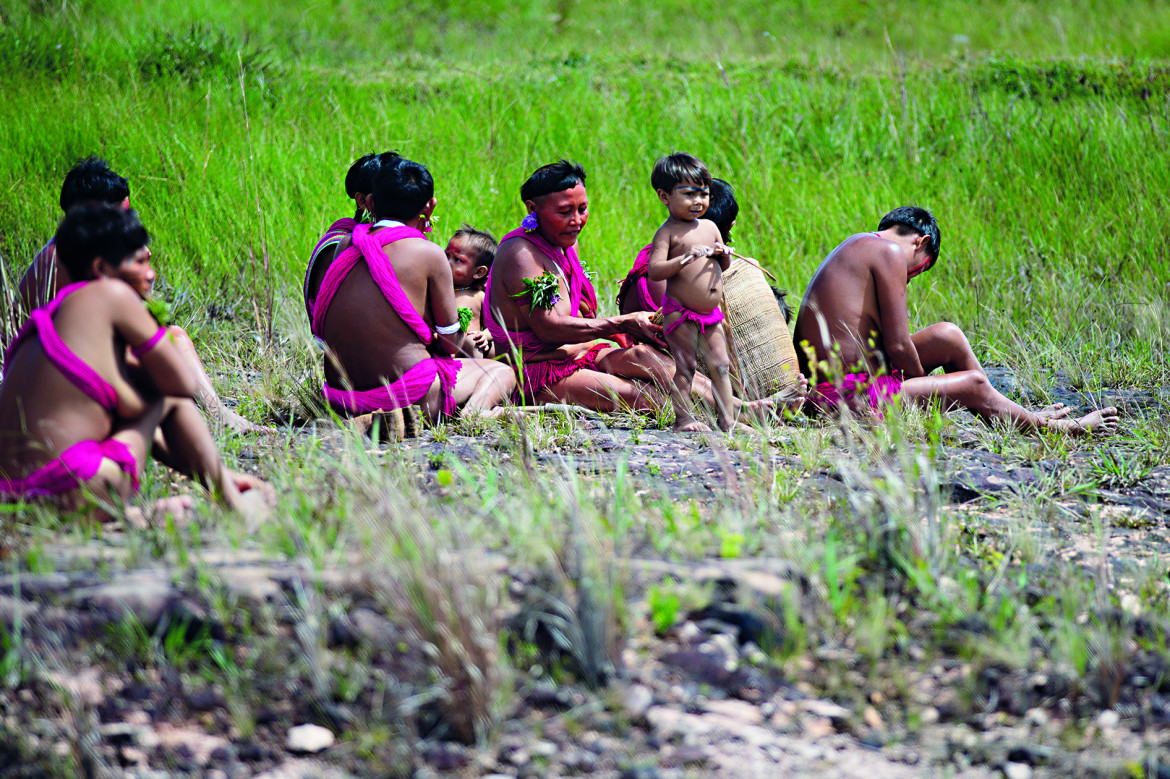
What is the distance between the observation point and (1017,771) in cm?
196

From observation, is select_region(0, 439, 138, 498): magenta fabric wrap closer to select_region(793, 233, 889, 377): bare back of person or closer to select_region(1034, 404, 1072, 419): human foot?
select_region(793, 233, 889, 377): bare back of person

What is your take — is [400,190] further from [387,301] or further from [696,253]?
[696,253]

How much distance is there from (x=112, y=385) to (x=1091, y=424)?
157 inches

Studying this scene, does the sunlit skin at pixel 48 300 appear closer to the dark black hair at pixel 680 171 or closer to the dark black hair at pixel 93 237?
the dark black hair at pixel 93 237

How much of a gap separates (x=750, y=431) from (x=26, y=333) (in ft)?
8.35

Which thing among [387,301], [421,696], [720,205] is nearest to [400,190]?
[387,301]

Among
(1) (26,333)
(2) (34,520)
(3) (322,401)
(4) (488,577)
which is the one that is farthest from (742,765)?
(3) (322,401)

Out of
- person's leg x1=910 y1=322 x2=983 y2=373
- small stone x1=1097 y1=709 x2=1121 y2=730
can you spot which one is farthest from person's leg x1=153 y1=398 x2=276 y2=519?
person's leg x1=910 y1=322 x2=983 y2=373

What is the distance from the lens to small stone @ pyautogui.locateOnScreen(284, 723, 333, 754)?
1990mm

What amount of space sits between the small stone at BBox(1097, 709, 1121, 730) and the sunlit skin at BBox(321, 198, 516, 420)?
2624mm

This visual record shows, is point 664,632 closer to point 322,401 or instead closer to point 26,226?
point 322,401

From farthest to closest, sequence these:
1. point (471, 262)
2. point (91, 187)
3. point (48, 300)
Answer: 1. point (471, 262)
2. point (91, 187)
3. point (48, 300)

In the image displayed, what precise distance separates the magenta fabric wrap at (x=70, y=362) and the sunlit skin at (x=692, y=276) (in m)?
2.22

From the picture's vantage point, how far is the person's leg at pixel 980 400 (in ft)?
14.2
